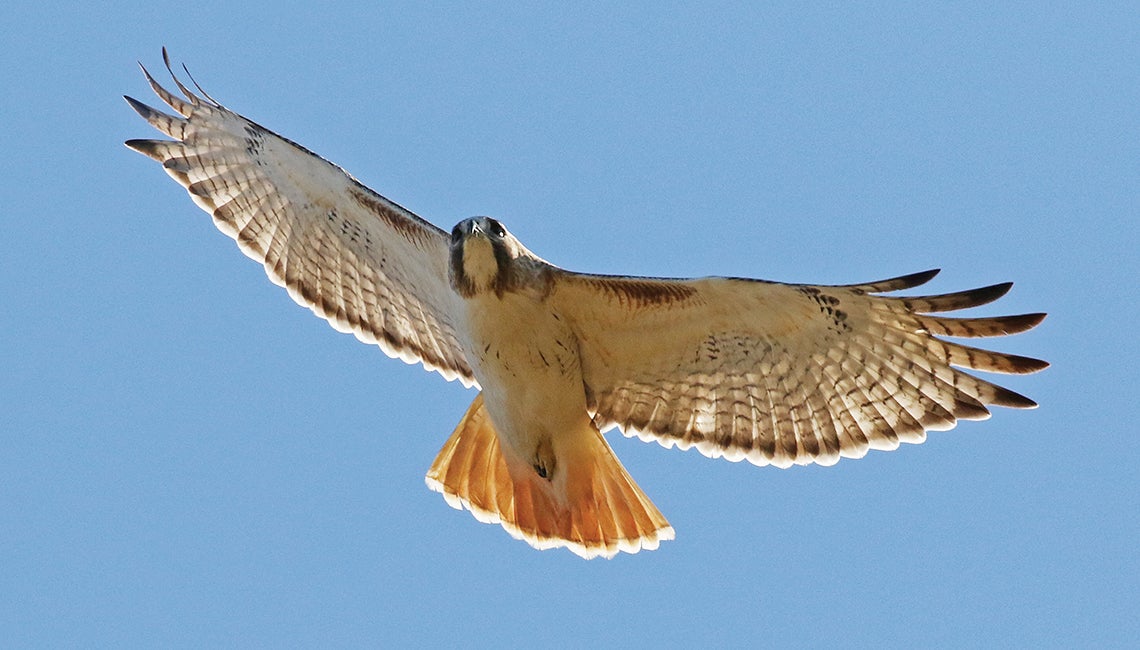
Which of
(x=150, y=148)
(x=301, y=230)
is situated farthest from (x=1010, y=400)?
(x=150, y=148)

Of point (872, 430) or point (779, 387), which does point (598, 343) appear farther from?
point (872, 430)

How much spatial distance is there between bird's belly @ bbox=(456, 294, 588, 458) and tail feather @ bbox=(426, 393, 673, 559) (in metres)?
0.25

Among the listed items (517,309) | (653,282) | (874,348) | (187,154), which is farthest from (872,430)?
(187,154)

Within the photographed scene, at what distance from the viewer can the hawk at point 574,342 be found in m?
8.10

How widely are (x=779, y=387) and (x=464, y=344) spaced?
5.70ft

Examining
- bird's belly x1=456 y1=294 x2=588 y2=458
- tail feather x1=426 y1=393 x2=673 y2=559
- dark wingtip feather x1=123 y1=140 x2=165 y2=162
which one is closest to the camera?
bird's belly x1=456 y1=294 x2=588 y2=458

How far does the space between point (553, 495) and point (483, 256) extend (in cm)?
164

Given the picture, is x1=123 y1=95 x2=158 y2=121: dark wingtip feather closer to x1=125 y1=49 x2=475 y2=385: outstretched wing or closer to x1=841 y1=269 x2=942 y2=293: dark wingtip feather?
x1=125 y1=49 x2=475 y2=385: outstretched wing

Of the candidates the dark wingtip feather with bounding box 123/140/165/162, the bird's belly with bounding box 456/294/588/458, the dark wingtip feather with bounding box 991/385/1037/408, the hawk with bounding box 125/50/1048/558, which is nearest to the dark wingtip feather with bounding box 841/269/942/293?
the hawk with bounding box 125/50/1048/558

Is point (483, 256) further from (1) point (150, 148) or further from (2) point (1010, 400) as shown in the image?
(2) point (1010, 400)

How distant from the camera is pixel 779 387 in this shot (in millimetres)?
8680

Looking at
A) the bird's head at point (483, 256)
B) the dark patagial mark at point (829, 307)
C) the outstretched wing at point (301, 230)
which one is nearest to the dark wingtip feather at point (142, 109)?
the outstretched wing at point (301, 230)

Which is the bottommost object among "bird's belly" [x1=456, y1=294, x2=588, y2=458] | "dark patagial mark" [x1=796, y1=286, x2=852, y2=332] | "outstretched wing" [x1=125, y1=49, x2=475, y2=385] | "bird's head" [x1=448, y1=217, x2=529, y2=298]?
"bird's belly" [x1=456, y1=294, x2=588, y2=458]

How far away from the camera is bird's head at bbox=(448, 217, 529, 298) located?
25.8ft
